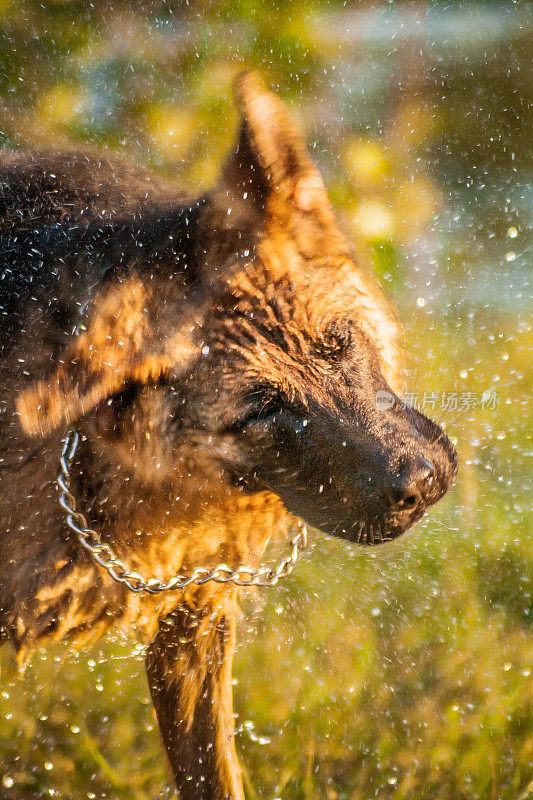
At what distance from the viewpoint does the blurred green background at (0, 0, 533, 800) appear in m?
3.35

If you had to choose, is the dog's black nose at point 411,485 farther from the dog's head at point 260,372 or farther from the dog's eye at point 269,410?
the dog's eye at point 269,410

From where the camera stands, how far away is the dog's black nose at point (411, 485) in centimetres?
184

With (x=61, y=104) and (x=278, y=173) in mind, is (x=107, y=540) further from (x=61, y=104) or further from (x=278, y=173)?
(x=61, y=104)

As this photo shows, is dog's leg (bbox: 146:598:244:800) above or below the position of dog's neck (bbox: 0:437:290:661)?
below

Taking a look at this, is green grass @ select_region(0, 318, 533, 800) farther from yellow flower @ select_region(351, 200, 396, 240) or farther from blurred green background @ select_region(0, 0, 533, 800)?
yellow flower @ select_region(351, 200, 396, 240)

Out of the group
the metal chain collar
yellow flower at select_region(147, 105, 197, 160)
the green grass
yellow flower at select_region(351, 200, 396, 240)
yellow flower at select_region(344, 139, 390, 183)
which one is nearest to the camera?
the metal chain collar

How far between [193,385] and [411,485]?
0.63 m

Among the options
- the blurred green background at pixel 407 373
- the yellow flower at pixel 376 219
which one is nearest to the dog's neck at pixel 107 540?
the blurred green background at pixel 407 373

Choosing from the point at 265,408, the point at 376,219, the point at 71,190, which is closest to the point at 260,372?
the point at 265,408

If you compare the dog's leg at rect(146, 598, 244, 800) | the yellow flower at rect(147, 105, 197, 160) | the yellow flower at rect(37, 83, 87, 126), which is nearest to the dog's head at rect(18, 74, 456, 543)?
the dog's leg at rect(146, 598, 244, 800)

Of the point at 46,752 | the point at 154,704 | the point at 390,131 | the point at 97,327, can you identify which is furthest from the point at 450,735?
the point at 390,131

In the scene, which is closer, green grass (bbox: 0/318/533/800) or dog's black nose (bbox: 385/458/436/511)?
dog's black nose (bbox: 385/458/436/511)

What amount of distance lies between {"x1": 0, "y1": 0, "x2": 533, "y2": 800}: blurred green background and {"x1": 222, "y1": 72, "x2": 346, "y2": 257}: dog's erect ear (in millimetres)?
273

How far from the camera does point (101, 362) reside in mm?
1902
